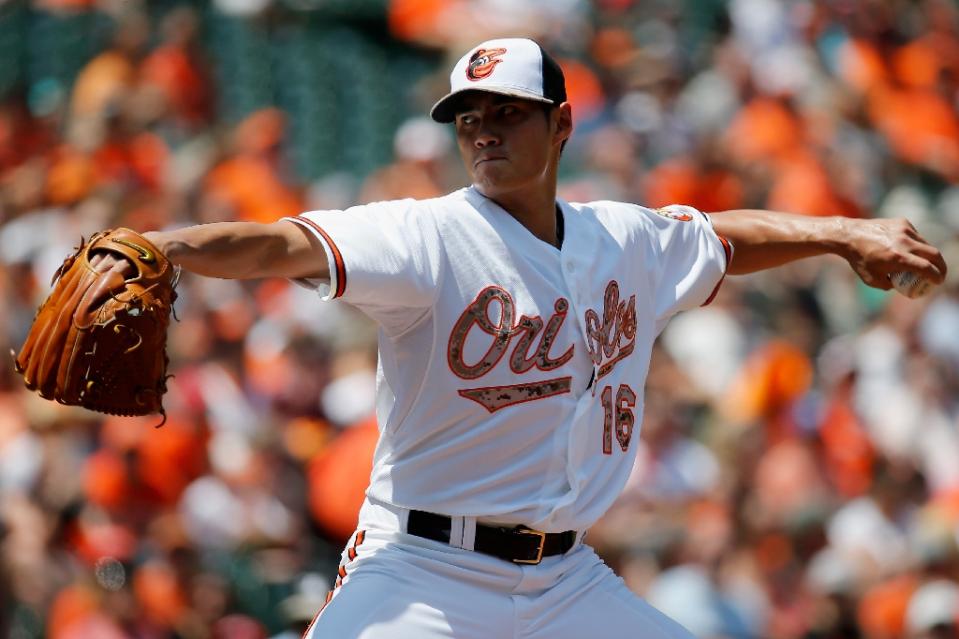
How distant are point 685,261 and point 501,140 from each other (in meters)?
0.67

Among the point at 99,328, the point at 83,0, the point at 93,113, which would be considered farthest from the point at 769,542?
the point at 83,0

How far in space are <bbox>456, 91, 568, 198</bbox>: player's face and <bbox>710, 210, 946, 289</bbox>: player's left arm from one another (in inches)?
27.0

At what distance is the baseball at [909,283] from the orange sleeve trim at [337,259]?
1437 mm

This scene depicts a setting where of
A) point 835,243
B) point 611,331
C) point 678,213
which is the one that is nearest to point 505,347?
point 611,331

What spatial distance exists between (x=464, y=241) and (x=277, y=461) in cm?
304

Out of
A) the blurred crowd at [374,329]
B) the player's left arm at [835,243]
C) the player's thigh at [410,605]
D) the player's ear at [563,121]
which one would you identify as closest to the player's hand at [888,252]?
the player's left arm at [835,243]

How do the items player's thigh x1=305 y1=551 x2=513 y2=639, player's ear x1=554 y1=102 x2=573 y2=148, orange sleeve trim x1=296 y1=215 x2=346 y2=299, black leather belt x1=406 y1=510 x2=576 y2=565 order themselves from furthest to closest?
player's ear x1=554 y1=102 x2=573 y2=148 < black leather belt x1=406 y1=510 x2=576 y2=565 < player's thigh x1=305 y1=551 x2=513 y2=639 < orange sleeve trim x1=296 y1=215 x2=346 y2=299

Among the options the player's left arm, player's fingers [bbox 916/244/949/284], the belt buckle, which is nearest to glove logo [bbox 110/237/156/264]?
the belt buckle

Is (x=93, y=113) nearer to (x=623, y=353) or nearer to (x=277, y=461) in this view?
(x=277, y=461)

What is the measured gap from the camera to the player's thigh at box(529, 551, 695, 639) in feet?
11.2

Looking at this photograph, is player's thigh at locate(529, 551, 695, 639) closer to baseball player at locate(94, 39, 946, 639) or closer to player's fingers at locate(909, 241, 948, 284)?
baseball player at locate(94, 39, 946, 639)

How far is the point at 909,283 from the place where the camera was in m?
3.78

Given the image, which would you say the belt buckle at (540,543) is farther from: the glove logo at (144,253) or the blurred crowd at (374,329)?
the blurred crowd at (374,329)

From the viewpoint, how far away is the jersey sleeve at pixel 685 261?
385 cm
